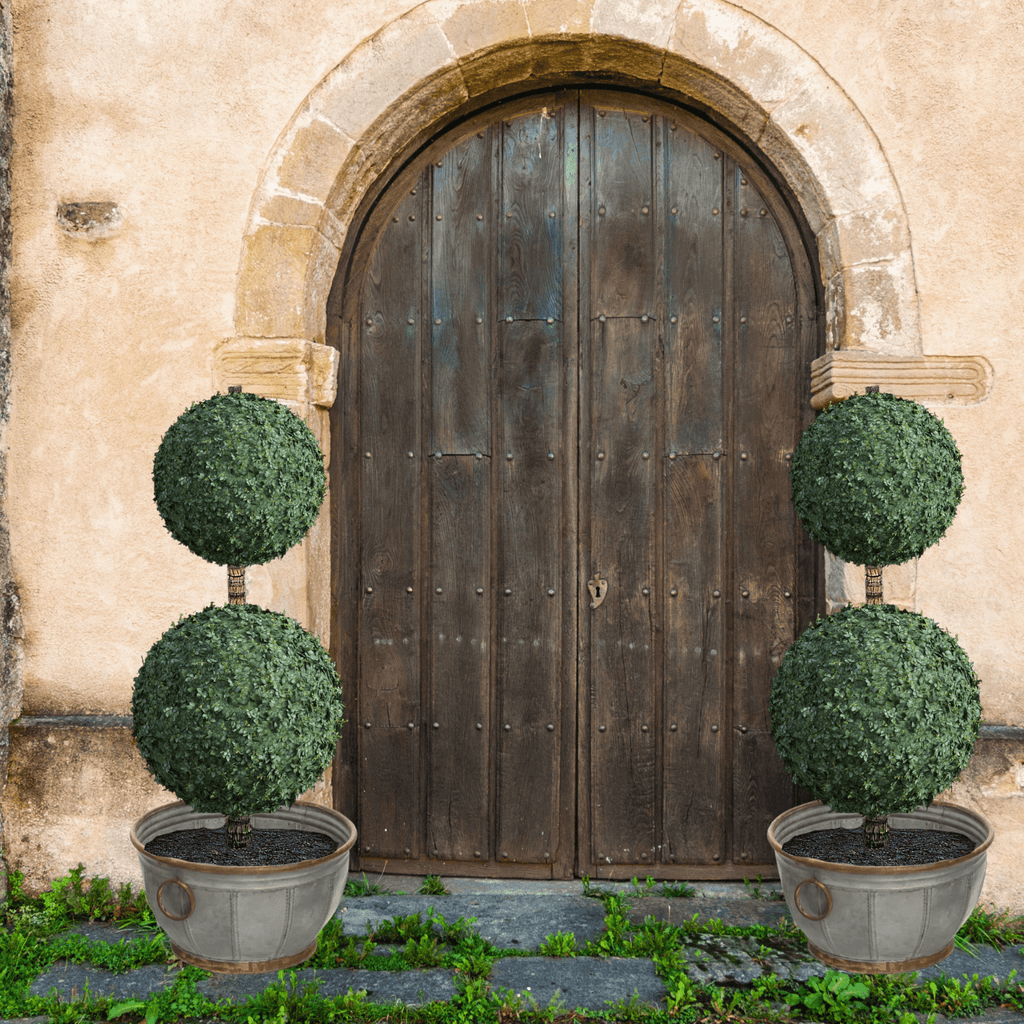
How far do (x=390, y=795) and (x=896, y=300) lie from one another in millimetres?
2458

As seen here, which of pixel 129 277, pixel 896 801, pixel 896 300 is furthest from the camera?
pixel 129 277

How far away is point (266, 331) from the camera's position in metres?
2.81

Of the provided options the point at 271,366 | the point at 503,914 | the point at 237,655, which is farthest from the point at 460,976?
the point at 271,366

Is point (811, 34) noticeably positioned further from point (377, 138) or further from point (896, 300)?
point (377, 138)

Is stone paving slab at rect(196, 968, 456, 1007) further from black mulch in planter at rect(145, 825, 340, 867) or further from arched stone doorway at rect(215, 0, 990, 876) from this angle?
arched stone doorway at rect(215, 0, 990, 876)

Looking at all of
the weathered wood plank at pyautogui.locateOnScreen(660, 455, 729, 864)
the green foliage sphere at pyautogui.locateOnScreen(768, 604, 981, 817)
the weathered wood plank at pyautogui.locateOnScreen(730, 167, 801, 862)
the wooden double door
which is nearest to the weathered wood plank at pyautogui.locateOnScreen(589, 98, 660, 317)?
the wooden double door

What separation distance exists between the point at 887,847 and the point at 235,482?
1996 millimetres

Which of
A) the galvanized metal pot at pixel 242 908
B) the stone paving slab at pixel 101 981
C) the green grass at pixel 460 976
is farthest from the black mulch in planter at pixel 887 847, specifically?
the stone paving slab at pixel 101 981

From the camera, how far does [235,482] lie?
2.15m

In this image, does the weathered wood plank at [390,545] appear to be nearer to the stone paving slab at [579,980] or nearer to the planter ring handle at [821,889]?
the stone paving slab at [579,980]

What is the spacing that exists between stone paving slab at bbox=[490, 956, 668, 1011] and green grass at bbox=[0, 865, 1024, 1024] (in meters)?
0.03

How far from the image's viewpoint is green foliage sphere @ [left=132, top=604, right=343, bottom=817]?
2021 mm

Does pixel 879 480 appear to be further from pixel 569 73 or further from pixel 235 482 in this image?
pixel 569 73

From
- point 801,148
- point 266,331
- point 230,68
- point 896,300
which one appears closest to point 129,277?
point 266,331
